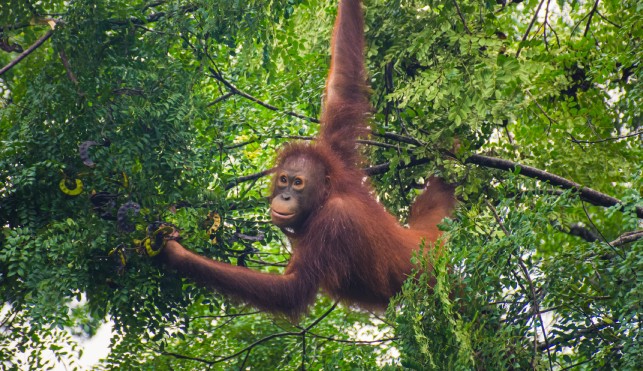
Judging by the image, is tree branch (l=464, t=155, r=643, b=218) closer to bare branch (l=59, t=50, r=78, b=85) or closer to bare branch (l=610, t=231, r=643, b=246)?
bare branch (l=610, t=231, r=643, b=246)

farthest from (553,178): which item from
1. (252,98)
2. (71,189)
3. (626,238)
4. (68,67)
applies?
(68,67)

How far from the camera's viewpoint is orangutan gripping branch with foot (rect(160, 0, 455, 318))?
6.10 meters

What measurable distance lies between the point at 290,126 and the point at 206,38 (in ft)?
4.64

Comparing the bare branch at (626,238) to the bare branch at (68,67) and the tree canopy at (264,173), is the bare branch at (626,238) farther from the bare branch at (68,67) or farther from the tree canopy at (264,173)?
the bare branch at (68,67)

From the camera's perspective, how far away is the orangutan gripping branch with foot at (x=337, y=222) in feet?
20.0

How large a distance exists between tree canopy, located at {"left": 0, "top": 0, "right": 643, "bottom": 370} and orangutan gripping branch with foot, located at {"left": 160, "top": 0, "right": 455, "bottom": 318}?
0.68ft

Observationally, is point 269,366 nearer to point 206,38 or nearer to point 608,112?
point 206,38

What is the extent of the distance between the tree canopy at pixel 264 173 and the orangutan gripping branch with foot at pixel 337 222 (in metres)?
0.21

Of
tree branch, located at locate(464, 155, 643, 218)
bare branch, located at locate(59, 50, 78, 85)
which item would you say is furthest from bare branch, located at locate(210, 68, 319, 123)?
tree branch, located at locate(464, 155, 643, 218)

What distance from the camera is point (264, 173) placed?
6.66 metres

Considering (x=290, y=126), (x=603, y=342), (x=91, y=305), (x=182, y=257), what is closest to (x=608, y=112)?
(x=290, y=126)

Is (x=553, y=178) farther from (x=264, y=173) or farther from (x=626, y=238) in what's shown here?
(x=264, y=173)

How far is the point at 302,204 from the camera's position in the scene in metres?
6.39

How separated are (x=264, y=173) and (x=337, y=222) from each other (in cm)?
92
